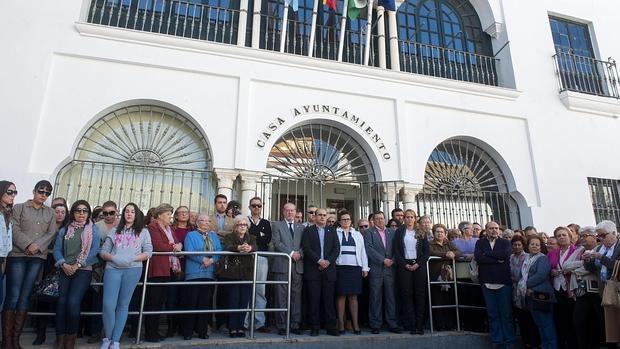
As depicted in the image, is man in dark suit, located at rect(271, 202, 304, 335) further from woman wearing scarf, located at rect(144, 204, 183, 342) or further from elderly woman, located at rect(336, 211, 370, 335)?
woman wearing scarf, located at rect(144, 204, 183, 342)

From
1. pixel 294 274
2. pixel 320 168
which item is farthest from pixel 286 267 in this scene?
pixel 320 168

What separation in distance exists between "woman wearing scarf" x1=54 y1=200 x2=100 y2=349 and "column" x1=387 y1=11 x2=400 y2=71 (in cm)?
753

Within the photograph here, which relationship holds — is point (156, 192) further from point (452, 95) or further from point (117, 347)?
point (452, 95)

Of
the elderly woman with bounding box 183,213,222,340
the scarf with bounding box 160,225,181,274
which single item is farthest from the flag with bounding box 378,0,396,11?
the scarf with bounding box 160,225,181,274

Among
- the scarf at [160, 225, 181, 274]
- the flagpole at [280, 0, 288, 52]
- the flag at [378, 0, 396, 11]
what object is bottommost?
the scarf at [160, 225, 181, 274]

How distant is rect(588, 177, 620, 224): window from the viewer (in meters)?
9.96

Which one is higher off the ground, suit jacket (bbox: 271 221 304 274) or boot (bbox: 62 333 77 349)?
suit jacket (bbox: 271 221 304 274)

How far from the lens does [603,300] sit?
433 cm

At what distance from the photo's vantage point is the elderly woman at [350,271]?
524cm

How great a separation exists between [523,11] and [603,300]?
9238mm

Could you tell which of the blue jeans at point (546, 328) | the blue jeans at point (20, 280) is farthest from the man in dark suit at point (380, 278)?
the blue jeans at point (20, 280)

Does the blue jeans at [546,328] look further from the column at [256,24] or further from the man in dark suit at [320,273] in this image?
the column at [256,24]

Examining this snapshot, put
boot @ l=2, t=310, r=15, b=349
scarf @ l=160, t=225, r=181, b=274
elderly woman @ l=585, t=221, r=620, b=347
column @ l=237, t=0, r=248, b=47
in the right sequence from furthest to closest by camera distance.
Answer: column @ l=237, t=0, r=248, b=47
scarf @ l=160, t=225, r=181, b=274
elderly woman @ l=585, t=221, r=620, b=347
boot @ l=2, t=310, r=15, b=349

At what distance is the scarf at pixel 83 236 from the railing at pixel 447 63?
799cm
